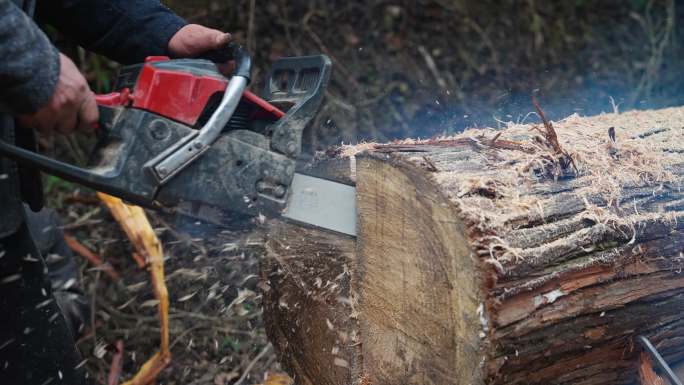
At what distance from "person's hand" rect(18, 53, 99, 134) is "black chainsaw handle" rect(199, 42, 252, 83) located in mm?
437

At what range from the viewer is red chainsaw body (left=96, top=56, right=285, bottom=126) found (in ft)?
5.91

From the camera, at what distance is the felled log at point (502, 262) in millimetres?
1625

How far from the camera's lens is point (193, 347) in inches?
131

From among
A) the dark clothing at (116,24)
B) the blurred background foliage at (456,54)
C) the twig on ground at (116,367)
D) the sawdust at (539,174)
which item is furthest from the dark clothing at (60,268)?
the blurred background foliage at (456,54)

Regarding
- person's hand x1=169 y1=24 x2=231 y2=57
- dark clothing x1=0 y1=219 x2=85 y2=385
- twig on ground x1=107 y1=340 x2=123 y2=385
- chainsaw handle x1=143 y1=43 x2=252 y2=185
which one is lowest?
twig on ground x1=107 y1=340 x2=123 y2=385

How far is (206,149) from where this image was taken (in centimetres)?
185

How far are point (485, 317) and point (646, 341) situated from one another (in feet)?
2.11

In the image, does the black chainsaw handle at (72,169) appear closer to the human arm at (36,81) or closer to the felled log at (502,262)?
the human arm at (36,81)

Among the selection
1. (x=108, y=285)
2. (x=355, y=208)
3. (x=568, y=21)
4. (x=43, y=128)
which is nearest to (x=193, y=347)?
(x=108, y=285)

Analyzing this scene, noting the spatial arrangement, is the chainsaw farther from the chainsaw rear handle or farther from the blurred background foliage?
the blurred background foliage

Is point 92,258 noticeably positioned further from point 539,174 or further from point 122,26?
point 539,174

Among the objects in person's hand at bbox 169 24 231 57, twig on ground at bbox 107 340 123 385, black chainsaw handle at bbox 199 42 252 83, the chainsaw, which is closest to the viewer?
the chainsaw

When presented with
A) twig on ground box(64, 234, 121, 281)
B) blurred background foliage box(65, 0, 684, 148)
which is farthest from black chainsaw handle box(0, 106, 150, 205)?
blurred background foliage box(65, 0, 684, 148)

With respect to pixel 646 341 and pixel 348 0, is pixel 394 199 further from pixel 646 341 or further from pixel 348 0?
pixel 348 0
